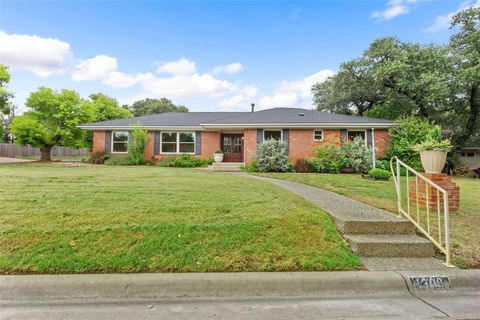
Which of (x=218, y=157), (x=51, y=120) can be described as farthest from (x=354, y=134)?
(x=51, y=120)

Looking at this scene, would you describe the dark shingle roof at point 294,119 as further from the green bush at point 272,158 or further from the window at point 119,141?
the window at point 119,141

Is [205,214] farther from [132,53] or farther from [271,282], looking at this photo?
[132,53]

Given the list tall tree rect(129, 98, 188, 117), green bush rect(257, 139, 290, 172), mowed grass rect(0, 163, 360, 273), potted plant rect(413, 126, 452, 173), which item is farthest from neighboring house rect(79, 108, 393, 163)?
tall tree rect(129, 98, 188, 117)

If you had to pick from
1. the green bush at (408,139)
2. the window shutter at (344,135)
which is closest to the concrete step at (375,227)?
the green bush at (408,139)

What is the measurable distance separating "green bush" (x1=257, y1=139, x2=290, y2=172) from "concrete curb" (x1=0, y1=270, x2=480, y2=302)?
33.6ft

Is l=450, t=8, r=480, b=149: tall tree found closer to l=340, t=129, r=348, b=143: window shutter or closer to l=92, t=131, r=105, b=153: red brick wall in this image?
l=340, t=129, r=348, b=143: window shutter

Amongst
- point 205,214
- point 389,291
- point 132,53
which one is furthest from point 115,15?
point 389,291

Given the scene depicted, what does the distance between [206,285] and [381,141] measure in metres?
15.0

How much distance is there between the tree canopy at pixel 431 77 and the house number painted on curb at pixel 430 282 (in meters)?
15.1

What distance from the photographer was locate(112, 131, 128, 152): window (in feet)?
55.7

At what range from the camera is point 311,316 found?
2.27 m

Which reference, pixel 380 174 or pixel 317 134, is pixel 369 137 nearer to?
pixel 317 134

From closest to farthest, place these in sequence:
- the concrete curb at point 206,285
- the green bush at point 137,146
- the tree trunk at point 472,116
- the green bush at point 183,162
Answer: the concrete curb at point 206,285, the green bush at point 183,162, the green bush at point 137,146, the tree trunk at point 472,116

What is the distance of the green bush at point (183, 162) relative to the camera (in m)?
15.4
